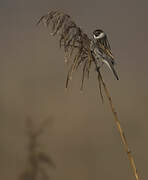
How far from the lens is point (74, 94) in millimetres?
2148

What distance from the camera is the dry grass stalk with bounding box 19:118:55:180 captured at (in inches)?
85.4

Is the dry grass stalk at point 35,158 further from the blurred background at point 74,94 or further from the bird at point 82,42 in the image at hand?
the bird at point 82,42

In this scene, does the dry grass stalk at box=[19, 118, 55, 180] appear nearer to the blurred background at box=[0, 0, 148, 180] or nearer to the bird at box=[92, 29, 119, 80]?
the blurred background at box=[0, 0, 148, 180]

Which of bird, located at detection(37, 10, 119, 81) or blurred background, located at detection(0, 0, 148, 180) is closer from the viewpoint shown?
bird, located at detection(37, 10, 119, 81)

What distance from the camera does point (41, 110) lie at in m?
2.18

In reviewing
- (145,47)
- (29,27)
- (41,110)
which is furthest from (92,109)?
(29,27)

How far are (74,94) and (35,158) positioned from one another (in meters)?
0.48

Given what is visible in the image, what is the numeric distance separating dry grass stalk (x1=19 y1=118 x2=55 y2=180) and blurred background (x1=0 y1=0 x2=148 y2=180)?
39 millimetres

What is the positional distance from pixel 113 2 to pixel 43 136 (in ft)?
3.10

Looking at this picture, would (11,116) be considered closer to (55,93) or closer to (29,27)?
(55,93)

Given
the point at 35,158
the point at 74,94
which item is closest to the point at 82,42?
the point at 74,94

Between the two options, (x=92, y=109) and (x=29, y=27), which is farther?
(x=29, y=27)

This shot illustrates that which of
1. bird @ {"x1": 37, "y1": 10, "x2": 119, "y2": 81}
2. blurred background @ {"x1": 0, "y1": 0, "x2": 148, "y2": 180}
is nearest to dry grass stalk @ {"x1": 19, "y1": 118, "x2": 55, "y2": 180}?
blurred background @ {"x1": 0, "y1": 0, "x2": 148, "y2": 180}

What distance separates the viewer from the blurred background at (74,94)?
81.3 inches
